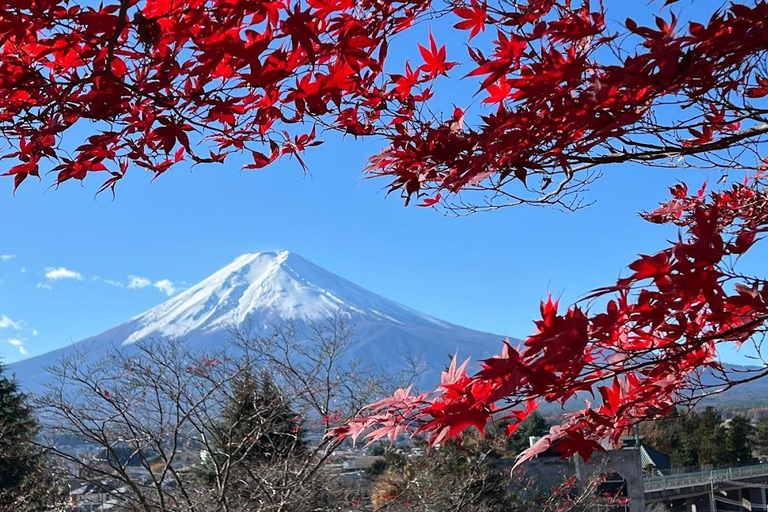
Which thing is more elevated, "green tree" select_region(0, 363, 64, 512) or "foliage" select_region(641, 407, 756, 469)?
"green tree" select_region(0, 363, 64, 512)

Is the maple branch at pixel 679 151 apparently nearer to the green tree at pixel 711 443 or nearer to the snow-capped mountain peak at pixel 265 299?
the green tree at pixel 711 443

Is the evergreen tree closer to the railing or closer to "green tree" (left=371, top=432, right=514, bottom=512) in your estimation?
"green tree" (left=371, top=432, right=514, bottom=512)

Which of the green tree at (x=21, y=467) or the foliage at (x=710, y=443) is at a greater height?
the green tree at (x=21, y=467)

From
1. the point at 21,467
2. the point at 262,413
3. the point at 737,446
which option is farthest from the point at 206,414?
the point at 737,446

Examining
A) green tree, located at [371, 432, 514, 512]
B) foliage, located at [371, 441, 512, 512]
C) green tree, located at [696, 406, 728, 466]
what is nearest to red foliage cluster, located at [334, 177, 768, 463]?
foliage, located at [371, 441, 512, 512]

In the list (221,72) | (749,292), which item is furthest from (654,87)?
(221,72)

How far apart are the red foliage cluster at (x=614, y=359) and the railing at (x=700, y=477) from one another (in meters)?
19.7

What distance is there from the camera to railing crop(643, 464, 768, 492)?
1995cm

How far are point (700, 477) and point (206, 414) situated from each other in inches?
797

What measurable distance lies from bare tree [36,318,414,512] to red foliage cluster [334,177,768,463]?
4.68 metres

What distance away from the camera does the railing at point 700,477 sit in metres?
20.0

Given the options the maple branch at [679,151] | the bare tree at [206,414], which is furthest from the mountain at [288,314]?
the maple branch at [679,151]

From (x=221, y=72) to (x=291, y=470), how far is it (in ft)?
20.9

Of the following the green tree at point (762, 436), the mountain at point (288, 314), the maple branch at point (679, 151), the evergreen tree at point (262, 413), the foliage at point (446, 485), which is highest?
the mountain at point (288, 314)
